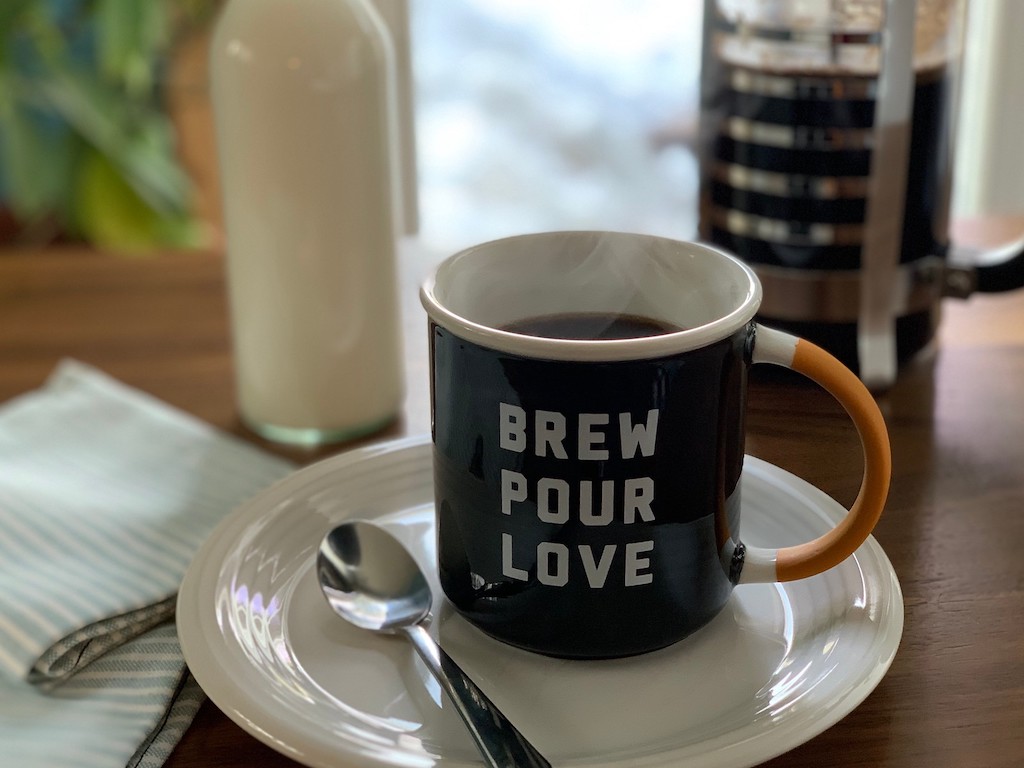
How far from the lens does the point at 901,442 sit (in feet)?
1.80

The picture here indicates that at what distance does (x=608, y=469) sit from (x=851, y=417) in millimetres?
81

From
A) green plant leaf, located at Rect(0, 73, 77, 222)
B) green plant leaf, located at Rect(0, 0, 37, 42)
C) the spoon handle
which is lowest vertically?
green plant leaf, located at Rect(0, 73, 77, 222)

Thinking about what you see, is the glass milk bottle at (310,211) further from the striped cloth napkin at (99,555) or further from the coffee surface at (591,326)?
the coffee surface at (591,326)

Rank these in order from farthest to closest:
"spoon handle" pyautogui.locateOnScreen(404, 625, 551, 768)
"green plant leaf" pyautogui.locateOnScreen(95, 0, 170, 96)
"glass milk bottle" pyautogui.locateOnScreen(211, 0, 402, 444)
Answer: "green plant leaf" pyautogui.locateOnScreen(95, 0, 170, 96)
"glass milk bottle" pyautogui.locateOnScreen(211, 0, 402, 444)
"spoon handle" pyautogui.locateOnScreen(404, 625, 551, 768)

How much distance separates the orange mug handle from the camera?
0.35 m

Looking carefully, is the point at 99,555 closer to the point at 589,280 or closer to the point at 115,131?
the point at 589,280

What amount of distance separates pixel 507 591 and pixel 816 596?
11 cm

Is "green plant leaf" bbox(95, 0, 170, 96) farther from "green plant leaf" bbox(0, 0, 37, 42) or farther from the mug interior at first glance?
the mug interior

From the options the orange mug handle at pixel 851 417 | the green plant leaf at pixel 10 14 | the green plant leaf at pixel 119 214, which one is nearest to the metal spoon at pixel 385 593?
the orange mug handle at pixel 851 417

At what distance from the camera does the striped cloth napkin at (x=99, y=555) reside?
1.24 feet

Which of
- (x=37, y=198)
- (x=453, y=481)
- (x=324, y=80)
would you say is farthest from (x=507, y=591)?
(x=37, y=198)

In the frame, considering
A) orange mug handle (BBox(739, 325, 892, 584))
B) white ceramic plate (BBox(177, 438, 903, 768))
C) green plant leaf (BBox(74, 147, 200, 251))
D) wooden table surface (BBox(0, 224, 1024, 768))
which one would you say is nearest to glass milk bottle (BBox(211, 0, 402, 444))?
wooden table surface (BBox(0, 224, 1024, 768))

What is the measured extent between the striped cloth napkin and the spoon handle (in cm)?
9

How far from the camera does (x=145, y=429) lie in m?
0.60
